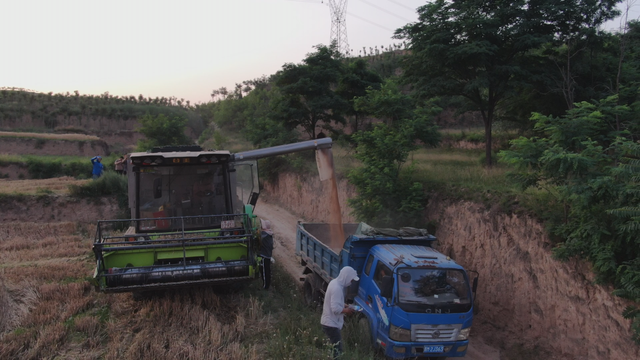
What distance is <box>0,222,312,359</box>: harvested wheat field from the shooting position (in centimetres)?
657

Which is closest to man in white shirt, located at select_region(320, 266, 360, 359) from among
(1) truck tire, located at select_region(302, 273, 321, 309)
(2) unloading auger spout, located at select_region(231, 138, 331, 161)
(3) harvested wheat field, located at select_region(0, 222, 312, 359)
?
(3) harvested wheat field, located at select_region(0, 222, 312, 359)

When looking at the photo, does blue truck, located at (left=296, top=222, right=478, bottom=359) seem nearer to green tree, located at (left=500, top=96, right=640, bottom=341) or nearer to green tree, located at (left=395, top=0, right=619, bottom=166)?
green tree, located at (left=500, top=96, right=640, bottom=341)

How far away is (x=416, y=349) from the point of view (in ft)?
24.1

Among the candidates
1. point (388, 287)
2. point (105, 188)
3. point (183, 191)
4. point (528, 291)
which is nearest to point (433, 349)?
point (388, 287)

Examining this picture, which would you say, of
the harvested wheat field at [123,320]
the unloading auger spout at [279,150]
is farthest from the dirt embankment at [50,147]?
the unloading auger spout at [279,150]

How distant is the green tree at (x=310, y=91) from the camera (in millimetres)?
23344

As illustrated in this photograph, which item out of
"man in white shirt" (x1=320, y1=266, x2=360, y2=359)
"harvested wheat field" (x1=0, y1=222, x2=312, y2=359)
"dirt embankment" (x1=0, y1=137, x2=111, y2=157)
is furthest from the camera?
"dirt embankment" (x1=0, y1=137, x2=111, y2=157)

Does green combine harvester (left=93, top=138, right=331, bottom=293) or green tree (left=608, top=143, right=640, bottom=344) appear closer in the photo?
green tree (left=608, top=143, right=640, bottom=344)

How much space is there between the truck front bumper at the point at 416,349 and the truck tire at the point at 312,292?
298cm

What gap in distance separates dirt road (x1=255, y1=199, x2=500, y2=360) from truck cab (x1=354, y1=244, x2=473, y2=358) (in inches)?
99.4

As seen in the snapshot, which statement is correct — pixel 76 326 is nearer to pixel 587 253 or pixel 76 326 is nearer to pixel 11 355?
pixel 11 355

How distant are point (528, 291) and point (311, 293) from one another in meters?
5.12

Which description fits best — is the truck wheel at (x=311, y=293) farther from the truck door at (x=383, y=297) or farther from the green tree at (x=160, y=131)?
the green tree at (x=160, y=131)

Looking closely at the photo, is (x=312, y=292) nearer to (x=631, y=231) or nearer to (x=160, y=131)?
(x=631, y=231)
